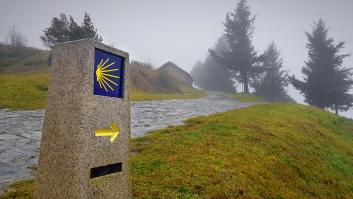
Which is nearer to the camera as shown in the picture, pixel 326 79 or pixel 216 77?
pixel 326 79

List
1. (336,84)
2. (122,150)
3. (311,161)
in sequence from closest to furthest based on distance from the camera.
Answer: (122,150)
(311,161)
(336,84)

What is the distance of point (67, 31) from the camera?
1364 inches

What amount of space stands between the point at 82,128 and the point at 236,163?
16.9ft

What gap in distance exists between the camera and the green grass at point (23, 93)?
60.9ft

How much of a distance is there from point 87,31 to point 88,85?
105ft

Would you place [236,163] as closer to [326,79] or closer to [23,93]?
[23,93]

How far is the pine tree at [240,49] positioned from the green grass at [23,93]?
92.4 ft

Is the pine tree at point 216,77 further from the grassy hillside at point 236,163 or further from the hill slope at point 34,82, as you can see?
the grassy hillside at point 236,163

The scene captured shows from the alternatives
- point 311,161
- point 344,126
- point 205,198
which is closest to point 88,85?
point 205,198

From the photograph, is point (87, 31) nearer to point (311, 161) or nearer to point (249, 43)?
point (249, 43)

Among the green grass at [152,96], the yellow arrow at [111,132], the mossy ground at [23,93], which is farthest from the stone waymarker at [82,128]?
the green grass at [152,96]

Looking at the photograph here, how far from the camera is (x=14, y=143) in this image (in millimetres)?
9695

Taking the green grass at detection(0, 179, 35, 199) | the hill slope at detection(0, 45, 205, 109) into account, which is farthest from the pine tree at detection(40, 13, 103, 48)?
the green grass at detection(0, 179, 35, 199)

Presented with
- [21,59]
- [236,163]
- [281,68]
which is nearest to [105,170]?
[236,163]
